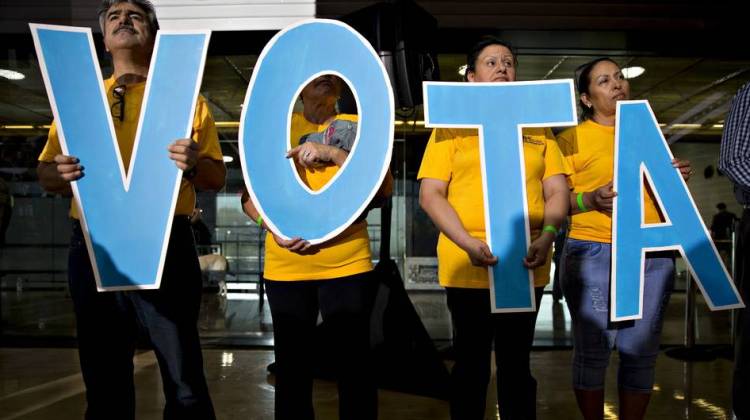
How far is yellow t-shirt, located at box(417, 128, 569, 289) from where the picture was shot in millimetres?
2150

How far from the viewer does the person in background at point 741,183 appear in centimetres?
199

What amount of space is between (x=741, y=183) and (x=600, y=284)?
1.89 ft

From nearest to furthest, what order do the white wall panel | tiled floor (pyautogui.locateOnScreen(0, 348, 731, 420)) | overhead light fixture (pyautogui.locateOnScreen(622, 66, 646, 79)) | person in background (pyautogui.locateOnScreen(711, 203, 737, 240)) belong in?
tiled floor (pyautogui.locateOnScreen(0, 348, 731, 420)), the white wall panel, overhead light fixture (pyautogui.locateOnScreen(622, 66, 646, 79)), person in background (pyautogui.locateOnScreen(711, 203, 737, 240))

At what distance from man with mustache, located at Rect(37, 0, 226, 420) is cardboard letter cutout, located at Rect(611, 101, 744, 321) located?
4.18 feet

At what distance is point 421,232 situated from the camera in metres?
6.20

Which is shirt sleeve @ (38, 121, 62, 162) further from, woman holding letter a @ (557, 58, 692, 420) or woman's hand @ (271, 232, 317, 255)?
woman holding letter a @ (557, 58, 692, 420)

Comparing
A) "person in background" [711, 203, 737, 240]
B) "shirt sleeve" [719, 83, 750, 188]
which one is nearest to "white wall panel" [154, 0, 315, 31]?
"shirt sleeve" [719, 83, 750, 188]

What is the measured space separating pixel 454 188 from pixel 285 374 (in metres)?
0.78

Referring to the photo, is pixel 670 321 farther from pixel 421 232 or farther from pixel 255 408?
pixel 255 408

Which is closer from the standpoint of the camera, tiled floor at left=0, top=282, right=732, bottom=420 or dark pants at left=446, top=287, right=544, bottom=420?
dark pants at left=446, top=287, right=544, bottom=420

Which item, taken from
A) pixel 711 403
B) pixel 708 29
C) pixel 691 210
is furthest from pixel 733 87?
pixel 691 210

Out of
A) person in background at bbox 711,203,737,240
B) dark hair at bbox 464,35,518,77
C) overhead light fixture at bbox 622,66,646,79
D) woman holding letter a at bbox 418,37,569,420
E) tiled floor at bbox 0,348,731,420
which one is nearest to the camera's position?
woman holding letter a at bbox 418,37,569,420

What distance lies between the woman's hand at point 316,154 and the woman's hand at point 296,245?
22 cm

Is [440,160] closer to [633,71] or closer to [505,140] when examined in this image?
[505,140]
